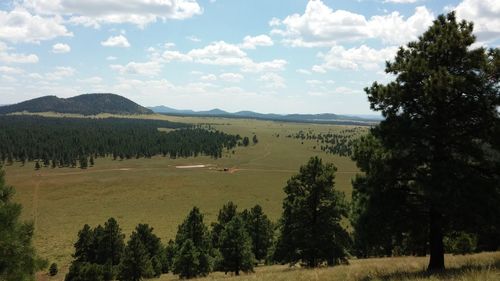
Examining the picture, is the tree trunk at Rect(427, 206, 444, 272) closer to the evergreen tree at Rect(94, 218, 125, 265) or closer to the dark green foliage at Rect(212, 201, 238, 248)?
the dark green foliage at Rect(212, 201, 238, 248)

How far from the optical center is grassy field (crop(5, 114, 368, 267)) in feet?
289

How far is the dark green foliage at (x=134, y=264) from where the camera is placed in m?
44.3

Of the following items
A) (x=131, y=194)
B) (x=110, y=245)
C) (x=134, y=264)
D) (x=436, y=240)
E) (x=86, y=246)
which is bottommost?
(x=131, y=194)

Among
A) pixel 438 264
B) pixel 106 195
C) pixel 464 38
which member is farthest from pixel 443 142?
pixel 106 195

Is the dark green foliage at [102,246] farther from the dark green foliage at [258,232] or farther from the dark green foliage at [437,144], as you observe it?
the dark green foliage at [437,144]

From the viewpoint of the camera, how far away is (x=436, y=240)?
17.4 meters

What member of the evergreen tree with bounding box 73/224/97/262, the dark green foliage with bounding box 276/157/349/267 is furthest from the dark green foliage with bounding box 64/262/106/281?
the dark green foliage with bounding box 276/157/349/267

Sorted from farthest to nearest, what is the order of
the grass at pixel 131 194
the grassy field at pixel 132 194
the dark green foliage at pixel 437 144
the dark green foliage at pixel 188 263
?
1. the grassy field at pixel 132 194
2. the grass at pixel 131 194
3. the dark green foliage at pixel 188 263
4. the dark green foliage at pixel 437 144

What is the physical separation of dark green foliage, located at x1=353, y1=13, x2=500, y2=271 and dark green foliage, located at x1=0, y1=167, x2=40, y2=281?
1369cm

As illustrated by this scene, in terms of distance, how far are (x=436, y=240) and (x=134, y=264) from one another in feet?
116

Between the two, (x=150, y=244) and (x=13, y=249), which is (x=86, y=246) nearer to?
(x=150, y=244)

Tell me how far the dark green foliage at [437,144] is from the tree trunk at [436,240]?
4 centimetres

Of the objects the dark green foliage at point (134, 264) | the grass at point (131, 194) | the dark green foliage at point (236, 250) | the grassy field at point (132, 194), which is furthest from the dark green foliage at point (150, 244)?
the grassy field at point (132, 194)

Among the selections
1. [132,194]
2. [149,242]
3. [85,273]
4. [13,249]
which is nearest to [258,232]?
[149,242]
